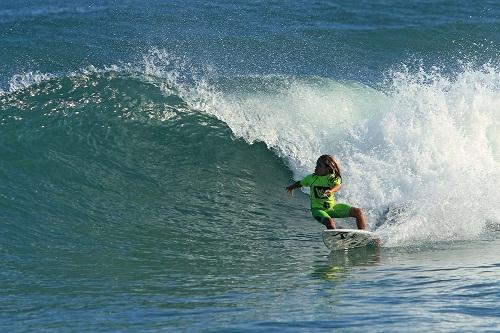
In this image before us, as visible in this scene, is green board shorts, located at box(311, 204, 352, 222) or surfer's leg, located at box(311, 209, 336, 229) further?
green board shorts, located at box(311, 204, 352, 222)

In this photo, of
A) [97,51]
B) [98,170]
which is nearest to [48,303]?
[98,170]

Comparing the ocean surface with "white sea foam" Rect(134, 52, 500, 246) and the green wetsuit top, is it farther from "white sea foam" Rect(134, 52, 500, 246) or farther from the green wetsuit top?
the green wetsuit top

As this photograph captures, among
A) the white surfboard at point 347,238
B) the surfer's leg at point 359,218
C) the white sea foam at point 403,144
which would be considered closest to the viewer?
the white surfboard at point 347,238

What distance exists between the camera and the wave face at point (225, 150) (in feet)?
37.2

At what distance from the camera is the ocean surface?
7207 millimetres

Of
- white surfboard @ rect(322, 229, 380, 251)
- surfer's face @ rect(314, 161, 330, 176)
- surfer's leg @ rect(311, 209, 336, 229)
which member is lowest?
white surfboard @ rect(322, 229, 380, 251)

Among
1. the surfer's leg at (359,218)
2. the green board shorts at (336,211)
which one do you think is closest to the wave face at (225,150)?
the surfer's leg at (359,218)

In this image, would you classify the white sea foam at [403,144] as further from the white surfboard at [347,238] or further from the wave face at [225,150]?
the white surfboard at [347,238]

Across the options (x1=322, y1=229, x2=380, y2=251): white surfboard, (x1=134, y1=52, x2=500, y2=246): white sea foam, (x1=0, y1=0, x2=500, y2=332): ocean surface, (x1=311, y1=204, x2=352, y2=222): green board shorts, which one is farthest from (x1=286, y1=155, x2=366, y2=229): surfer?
(x1=134, y1=52, x2=500, y2=246): white sea foam

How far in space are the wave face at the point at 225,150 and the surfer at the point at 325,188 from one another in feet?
1.92

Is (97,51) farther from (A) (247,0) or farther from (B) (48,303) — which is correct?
(B) (48,303)

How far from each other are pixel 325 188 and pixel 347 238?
2.78 feet

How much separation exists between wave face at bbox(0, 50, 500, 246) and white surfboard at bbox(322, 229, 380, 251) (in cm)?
37

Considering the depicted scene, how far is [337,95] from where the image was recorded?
16984 mm
